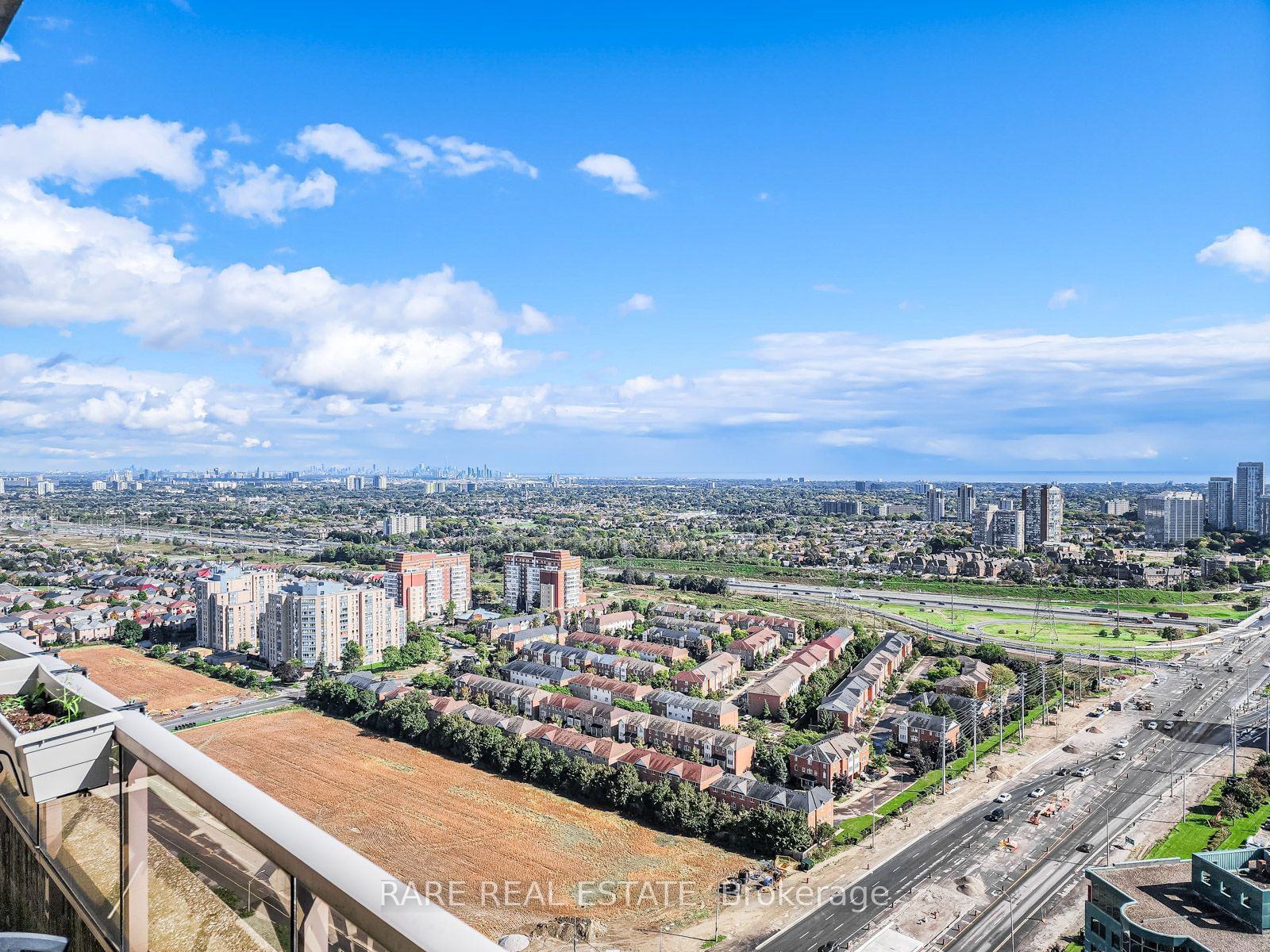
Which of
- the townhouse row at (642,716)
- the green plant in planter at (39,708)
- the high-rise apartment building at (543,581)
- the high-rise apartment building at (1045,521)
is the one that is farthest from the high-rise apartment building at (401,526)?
the green plant in planter at (39,708)

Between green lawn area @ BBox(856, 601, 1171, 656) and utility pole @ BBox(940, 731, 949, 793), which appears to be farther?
green lawn area @ BBox(856, 601, 1171, 656)

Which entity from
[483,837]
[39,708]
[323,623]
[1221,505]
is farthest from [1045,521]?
[39,708]

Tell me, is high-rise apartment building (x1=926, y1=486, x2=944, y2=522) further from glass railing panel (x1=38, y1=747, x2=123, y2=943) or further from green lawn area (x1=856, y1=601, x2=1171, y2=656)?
glass railing panel (x1=38, y1=747, x2=123, y2=943)

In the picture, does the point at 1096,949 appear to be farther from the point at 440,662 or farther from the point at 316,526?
the point at 316,526

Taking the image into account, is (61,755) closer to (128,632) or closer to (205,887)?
(205,887)

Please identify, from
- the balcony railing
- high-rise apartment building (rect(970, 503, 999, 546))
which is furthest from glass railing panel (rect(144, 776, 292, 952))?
high-rise apartment building (rect(970, 503, 999, 546))

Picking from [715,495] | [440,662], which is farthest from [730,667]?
[715,495]
